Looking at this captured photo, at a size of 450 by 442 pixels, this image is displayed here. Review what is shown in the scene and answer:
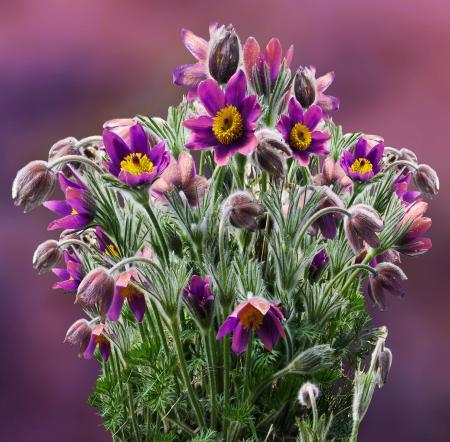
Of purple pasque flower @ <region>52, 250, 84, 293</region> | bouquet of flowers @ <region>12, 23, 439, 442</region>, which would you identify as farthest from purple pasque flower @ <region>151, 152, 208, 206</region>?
purple pasque flower @ <region>52, 250, 84, 293</region>

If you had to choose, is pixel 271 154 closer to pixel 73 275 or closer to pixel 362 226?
pixel 362 226

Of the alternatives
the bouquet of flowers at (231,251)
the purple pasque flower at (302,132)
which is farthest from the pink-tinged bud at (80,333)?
the purple pasque flower at (302,132)

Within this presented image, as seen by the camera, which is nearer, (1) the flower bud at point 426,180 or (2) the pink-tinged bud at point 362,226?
(2) the pink-tinged bud at point 362,226

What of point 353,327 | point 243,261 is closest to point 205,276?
point 243,261

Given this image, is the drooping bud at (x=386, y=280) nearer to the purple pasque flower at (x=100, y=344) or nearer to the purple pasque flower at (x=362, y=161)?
the purple pasque flower at (x=362, y=161)

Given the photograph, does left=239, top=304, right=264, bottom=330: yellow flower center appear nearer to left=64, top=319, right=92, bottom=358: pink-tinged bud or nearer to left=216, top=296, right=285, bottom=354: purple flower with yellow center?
left=216, top=296, right=285, bottom=354: purple flower with yellow center

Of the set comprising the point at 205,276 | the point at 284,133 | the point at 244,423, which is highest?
the point at 284,133

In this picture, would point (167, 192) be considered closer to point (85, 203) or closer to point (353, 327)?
point (85, 203)
